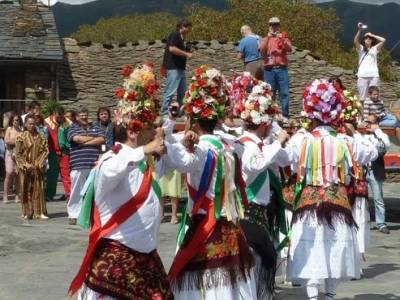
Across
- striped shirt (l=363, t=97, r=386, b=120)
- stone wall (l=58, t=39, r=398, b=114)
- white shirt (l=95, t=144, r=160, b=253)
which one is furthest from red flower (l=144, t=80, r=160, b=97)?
stone wall (l=58, t=39, r=398, b=114)

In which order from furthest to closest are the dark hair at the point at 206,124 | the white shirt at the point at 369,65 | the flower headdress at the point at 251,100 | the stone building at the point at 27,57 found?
the stone building at the point at 27,57, the white shirt at the point at 369,65, the flower headdress at the point at 251,100, the dark hair at the point at 206,124

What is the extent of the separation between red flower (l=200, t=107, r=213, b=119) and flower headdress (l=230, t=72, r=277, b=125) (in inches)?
37.3

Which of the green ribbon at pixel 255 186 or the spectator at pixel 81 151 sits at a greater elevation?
the green ribbon at pixel 255 186

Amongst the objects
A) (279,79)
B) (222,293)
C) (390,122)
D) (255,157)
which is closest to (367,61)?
(279,79)

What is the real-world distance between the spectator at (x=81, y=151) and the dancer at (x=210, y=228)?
710 centimetres

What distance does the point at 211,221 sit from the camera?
6668mm

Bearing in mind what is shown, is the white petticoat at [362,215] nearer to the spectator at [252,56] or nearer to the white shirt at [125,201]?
the white shirt at [125,201]

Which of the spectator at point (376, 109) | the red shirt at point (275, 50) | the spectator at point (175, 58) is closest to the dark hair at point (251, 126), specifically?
the spectator at point (376, 109)

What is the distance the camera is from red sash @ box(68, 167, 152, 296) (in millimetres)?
6184

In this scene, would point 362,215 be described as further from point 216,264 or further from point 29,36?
point 29,36

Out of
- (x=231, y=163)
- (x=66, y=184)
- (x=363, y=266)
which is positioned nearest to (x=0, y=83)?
(x=66, y=184)

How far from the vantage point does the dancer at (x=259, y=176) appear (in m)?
7.28

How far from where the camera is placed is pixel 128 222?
6.18 m

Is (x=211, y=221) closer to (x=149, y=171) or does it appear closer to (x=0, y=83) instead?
(x=149, y=171)
